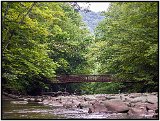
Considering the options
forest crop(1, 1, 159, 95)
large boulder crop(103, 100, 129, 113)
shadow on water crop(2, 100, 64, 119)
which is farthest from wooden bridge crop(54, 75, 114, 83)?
large boulder crop(103, 100, 129, 113)

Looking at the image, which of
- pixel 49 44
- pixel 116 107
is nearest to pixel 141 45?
pixel 116 107

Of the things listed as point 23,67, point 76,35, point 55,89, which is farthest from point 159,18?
point 55,89

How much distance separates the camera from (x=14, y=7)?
1551 centimetres

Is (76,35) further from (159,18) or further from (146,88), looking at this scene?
(159,18)

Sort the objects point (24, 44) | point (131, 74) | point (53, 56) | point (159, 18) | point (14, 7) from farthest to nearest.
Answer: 1. point (53, 56)
2. point (131, 74)
3. point (24, 44)
4. point (14, 7)
5. point (159, 18)

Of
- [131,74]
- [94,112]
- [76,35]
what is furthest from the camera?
[76,35]

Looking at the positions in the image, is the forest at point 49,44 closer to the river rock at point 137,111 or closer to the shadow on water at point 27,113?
the shadow on water at point 27,113

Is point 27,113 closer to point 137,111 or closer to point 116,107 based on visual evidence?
point 116,107

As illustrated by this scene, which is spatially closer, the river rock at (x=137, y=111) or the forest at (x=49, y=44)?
the river rock at (x=137, y=111)

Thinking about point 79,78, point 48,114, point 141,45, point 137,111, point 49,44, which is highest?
point 49,44

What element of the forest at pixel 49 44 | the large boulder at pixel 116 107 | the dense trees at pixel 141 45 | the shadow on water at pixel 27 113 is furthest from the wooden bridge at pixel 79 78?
the large boulder at pixel 116 107

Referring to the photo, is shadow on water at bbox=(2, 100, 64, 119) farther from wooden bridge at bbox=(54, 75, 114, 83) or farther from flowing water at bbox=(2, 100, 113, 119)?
wooden bridge at bbox=(54, 75, 114, 83)

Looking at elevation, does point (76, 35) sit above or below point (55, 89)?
above

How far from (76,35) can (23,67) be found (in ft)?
52.4
